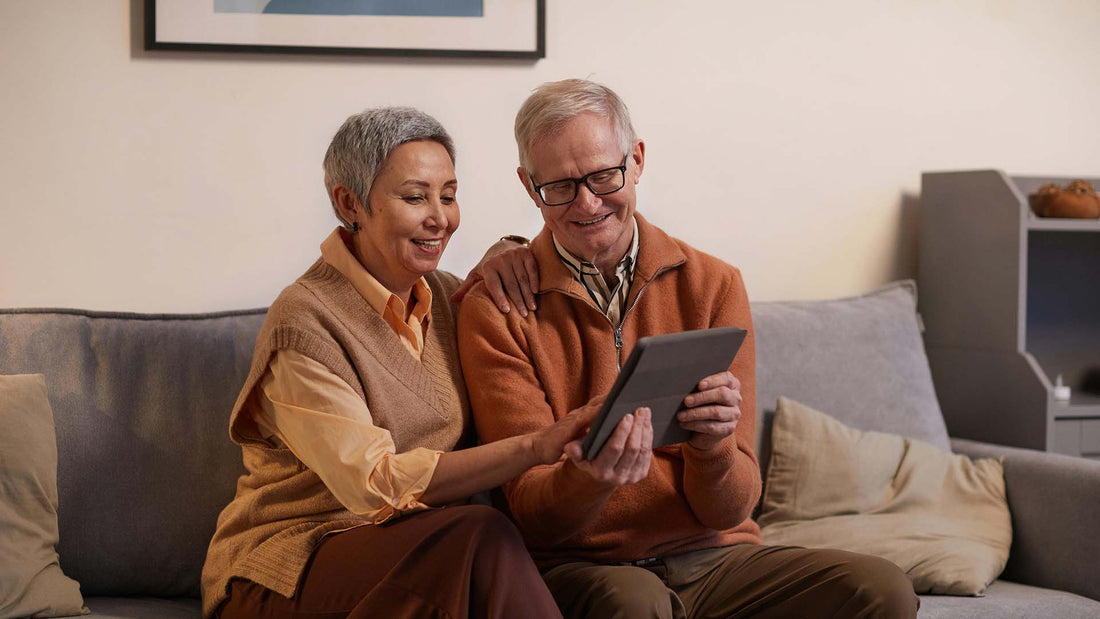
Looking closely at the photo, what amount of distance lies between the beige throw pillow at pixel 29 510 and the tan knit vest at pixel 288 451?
256 mm

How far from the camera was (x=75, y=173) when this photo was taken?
2.24 m

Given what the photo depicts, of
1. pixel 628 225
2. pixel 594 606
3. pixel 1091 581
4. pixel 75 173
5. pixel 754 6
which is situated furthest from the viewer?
pixel 754 6

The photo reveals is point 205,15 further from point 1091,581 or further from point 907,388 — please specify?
point 1091,581

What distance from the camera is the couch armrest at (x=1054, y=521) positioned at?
1.98m

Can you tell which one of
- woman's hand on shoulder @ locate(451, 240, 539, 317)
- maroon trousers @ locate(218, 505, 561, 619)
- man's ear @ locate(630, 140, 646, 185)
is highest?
man's ear @ locate(630, 140, 646, 185)

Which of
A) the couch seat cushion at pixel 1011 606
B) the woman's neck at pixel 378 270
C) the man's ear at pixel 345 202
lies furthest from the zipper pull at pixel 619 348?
the couch seat cushion at pixel 1011 606

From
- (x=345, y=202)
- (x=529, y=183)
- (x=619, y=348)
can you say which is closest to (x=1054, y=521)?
(x=619, y=348)

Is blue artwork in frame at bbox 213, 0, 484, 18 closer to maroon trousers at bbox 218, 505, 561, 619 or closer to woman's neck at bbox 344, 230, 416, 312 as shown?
woman's neck at bbox 344, 230, 416, 312

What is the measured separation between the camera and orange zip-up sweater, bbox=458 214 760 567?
1665 mm

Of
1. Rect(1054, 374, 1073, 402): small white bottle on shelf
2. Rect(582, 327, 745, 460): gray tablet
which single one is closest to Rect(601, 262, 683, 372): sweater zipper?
Rect(582, 327, 745, 460): gray tablet

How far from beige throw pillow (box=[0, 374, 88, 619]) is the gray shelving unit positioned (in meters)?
2.03

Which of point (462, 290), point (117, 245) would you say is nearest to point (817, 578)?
point (462, 290)

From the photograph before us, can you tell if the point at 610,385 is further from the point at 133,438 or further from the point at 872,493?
the point at 133,438

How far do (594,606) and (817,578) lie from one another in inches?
13.8
